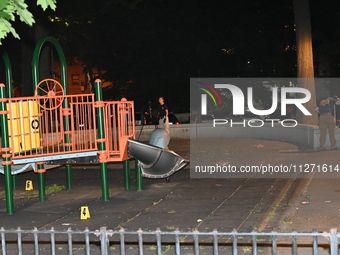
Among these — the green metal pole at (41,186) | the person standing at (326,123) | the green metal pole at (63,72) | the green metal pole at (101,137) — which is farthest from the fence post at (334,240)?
the person standing at (326,123)

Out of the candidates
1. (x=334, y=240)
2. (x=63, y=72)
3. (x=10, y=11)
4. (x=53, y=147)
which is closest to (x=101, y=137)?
(x=53, y=147)

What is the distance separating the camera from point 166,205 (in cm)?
1260

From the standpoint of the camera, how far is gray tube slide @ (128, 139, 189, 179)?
14050 mm

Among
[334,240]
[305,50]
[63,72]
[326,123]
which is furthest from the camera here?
[305,50]

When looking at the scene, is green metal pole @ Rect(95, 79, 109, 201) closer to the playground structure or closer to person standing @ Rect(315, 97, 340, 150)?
the playground structure

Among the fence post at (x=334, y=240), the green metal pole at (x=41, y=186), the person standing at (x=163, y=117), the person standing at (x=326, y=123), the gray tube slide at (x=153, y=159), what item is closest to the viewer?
the fence post at (x=334, y=240)

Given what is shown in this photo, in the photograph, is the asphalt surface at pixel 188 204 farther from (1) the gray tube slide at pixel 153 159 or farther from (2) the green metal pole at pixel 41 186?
(1) the gray tube slide at pixel 153 159

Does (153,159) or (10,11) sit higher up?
(10,11)

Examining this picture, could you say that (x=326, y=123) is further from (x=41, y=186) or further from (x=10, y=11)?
(x=10, y=11)

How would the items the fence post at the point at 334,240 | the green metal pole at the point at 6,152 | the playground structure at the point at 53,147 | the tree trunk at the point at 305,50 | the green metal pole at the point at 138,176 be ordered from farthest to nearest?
1. the tree trunk at the point at 305,50
2. the green metal pole at the point at 138,176
3. the playground structure at the point at 53,147
4. the green metal pole at the point at 6,152
5. the fence post at the point at 334,240

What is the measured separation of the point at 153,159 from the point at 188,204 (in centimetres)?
200

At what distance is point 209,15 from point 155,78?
511cm

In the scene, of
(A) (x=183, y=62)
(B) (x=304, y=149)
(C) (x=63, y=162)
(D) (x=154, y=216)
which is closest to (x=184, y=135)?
(B) (x=304, y=149)

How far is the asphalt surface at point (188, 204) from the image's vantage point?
35.4 feet
